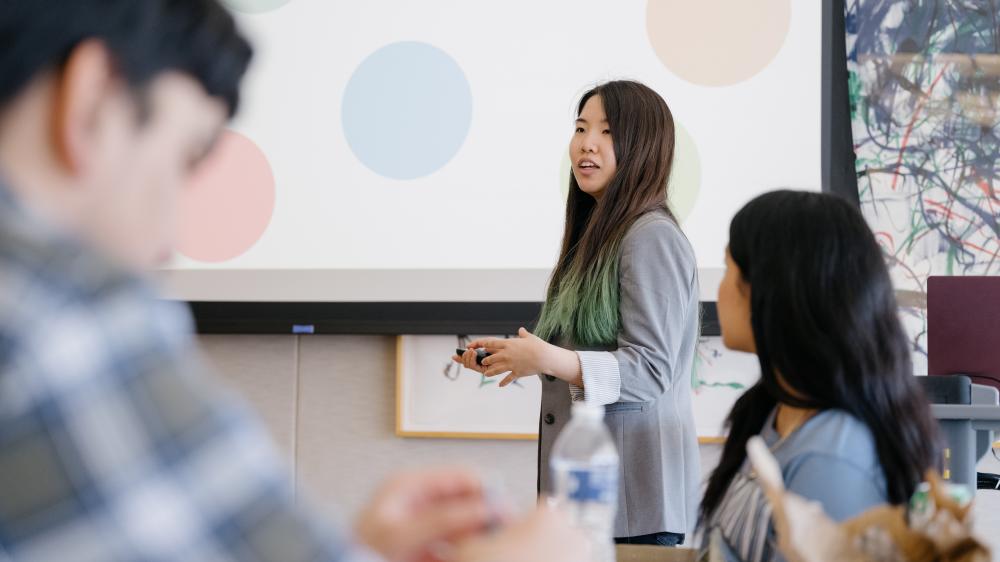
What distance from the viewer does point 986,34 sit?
2797mm

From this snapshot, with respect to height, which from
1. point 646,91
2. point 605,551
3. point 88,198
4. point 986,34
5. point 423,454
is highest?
point 986,34

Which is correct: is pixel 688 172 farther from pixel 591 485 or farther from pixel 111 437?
pixel 111 437

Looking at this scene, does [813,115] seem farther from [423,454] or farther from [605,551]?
[605,551]

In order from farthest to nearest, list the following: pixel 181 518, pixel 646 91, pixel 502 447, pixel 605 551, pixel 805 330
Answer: pixel 502 447, pixel 646 91, pixel 805 330, pixel 605 551, pixel 181 518

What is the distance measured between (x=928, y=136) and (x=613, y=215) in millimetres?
1432

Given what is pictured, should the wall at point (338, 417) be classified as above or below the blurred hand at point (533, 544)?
below

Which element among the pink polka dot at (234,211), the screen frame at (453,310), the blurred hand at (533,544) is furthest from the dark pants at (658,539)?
the pink polka dot at (234,211)

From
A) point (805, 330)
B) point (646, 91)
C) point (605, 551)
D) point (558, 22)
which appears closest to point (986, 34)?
point (558, 22)

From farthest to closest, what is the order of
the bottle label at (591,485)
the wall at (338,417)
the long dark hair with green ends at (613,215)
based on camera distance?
the wall at (338,417) → the long dark hair with green ends at (613,215) → the bottle label at (591,485)

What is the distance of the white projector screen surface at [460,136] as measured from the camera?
2.85m

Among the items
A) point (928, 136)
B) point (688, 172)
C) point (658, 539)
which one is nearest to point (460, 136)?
point (688, 172)

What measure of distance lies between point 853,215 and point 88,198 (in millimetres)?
966

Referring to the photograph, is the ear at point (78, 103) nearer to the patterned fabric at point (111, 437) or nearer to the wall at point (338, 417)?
the patterned fabric at point (111, 437)

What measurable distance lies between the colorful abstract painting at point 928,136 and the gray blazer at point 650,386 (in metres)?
1.28
